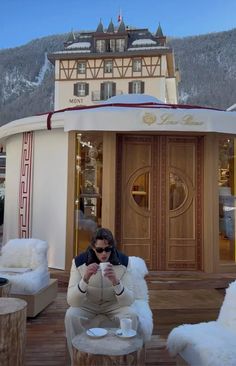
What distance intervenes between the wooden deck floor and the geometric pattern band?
1.21 metres

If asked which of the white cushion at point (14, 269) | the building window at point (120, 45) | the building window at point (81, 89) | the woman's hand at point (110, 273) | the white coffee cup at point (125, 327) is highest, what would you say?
the building window at point (120, 45)

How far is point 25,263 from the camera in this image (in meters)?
4.24

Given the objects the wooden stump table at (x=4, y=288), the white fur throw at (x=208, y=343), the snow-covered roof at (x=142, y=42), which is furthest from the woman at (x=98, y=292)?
the snow-covered roof at (x=142, y=42)

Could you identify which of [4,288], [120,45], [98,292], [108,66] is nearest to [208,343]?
[98,292]

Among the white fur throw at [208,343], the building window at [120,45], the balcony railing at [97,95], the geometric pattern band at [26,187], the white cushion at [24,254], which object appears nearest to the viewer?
the white fur throw at [208,343]

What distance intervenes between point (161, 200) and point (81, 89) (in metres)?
26.2

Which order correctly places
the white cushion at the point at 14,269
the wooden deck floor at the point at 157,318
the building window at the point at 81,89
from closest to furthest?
the wooden deck floor at the point at 157,318, the white cushion at the point at 14,269, the building window at the point at 81,89

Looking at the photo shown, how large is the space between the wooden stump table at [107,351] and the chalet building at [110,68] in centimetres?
2766

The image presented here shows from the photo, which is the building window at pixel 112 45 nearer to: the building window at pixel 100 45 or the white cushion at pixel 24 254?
the building window at pixel 100 45

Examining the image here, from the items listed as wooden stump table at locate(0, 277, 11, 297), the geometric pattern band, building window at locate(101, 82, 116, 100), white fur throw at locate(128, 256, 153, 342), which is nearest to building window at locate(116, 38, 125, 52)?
building window at locate(101, 82, 116, 100)

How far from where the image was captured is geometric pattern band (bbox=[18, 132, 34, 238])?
6059 mm

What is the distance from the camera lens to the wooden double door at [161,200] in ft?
18.6

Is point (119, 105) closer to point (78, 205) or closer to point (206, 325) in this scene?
point (78, 205)

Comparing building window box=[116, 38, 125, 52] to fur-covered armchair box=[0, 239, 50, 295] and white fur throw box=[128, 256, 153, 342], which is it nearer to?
fur-covered armchair box=[0, 239, 50, 295]
